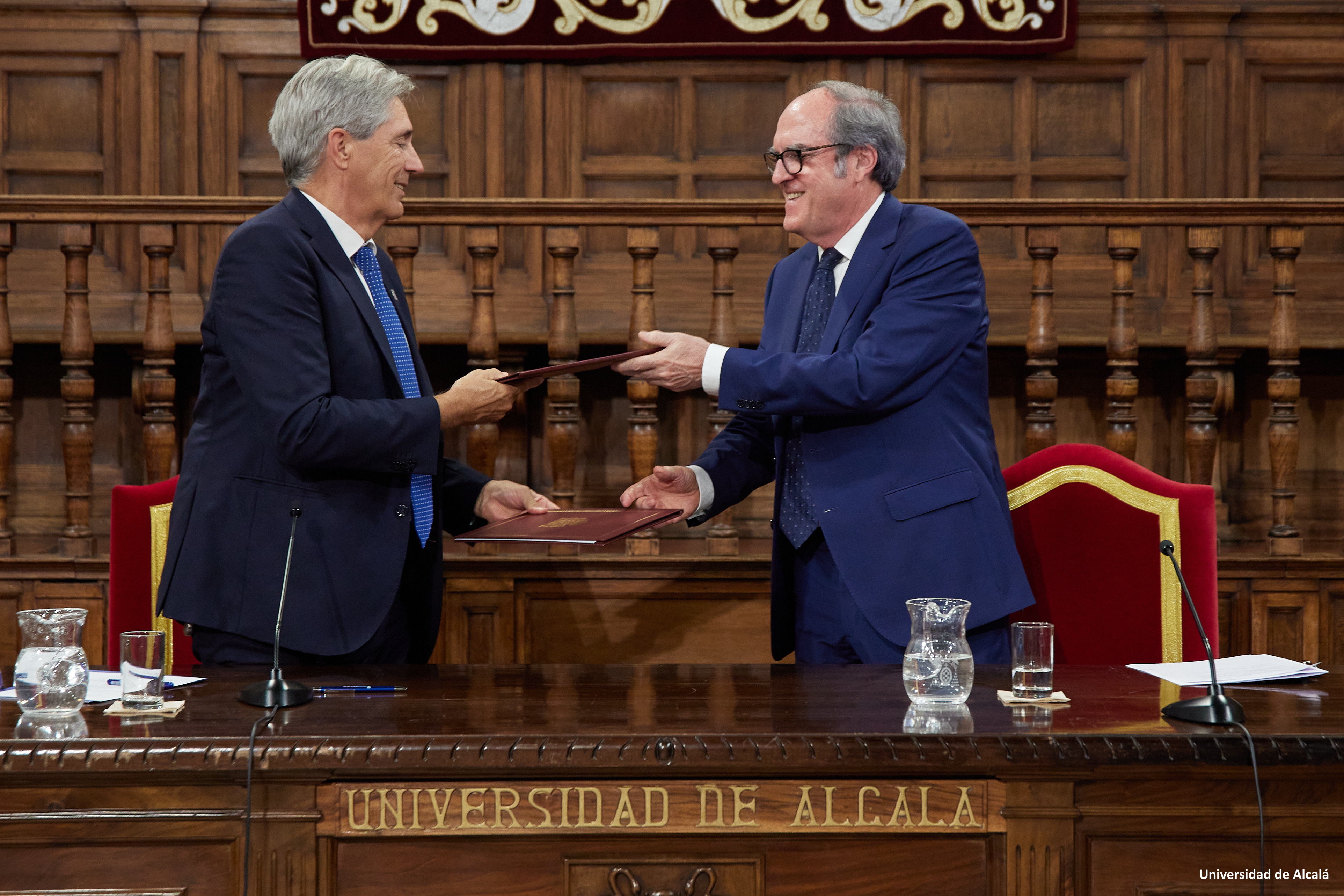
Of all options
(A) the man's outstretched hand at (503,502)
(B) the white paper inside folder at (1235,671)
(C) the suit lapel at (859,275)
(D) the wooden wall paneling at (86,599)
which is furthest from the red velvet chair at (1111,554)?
(D) the wooden wall paneling at (86,599)

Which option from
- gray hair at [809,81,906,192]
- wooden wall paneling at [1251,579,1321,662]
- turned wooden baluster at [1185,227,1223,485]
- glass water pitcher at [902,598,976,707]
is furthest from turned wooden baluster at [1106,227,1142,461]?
glass water pitcher at [902,598,976,707]

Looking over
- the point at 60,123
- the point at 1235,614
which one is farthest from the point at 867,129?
the point at 60,123

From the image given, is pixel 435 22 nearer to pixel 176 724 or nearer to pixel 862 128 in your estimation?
pixel 862 128

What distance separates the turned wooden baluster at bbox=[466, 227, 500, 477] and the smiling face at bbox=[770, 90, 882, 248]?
3.55ft

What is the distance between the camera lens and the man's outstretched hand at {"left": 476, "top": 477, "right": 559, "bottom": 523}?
2549 mm

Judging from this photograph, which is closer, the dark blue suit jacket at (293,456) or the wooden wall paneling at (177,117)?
the dark blue suit jacket at (293,456)

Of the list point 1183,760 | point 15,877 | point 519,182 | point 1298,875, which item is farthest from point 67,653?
point 519,182

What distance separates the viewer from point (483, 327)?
3426 millimetres

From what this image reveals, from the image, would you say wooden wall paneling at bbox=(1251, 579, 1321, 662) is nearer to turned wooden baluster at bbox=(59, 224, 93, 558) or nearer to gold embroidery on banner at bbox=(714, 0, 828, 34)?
gold embroidery on banner at bbox=(714, 0, 828, 34)

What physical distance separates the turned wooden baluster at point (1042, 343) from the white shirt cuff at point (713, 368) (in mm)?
1282

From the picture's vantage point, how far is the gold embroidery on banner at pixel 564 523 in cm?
221

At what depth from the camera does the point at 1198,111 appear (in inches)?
173

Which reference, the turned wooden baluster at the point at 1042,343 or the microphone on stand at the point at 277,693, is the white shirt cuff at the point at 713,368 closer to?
the microphone on stand at the point at 277,693

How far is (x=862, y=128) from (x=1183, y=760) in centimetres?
138
